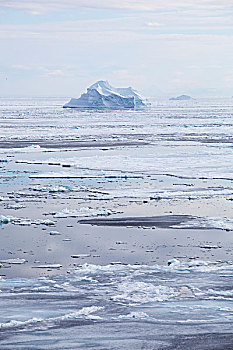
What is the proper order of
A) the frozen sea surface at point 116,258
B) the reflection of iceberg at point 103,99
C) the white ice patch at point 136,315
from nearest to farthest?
1. the frozen sea surface at point 116,258
2. the white ice patch at point 136,315
3. the reflection of iceberg at point 103,99

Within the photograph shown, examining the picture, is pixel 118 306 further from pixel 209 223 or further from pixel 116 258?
pixel 209 223

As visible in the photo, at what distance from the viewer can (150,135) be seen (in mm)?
31125

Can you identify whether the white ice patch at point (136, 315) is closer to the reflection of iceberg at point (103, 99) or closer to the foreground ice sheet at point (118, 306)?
the foreground ice sheet at point (118, 306)

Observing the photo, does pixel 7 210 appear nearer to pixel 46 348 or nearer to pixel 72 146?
pixel 46 348

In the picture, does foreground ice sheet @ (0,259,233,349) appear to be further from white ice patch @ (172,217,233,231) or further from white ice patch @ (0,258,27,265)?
white ice patch @ (172,217,233,231)

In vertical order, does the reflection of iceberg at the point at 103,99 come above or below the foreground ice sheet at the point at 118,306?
above

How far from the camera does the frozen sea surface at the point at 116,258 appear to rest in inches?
213

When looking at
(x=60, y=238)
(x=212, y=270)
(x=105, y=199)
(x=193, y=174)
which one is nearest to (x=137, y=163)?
(x=193, y=174)

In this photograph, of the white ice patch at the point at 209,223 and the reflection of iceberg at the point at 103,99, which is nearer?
the white ice patch at the point at 209,223

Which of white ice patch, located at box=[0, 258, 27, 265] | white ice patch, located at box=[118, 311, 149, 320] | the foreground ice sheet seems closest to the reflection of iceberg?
white ice patch, located at box=[0, 258, 27, 265]

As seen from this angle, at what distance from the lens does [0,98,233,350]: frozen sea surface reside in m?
5.41

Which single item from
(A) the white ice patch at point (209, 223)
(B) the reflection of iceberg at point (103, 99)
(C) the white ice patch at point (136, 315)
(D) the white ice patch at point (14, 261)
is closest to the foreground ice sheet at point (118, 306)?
(C) the white ice patch at point (136, 315)

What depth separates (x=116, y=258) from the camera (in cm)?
784

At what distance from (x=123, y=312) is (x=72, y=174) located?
33.6 ft
